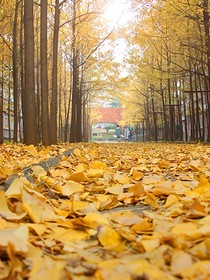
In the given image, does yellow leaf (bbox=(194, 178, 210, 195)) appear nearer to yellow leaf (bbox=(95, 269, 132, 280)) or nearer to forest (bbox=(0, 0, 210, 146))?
yellow leaf (bbox=(95, 269, 132, 280))

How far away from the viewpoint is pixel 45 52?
1028cm

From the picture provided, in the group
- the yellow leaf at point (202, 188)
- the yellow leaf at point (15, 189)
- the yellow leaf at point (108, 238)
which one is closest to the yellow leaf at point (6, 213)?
the yellow leaf at point (15, 189)

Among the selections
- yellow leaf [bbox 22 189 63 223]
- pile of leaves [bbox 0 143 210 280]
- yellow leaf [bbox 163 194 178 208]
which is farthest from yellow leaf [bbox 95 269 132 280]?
yellow leaf [bbox 163 194 178 208]

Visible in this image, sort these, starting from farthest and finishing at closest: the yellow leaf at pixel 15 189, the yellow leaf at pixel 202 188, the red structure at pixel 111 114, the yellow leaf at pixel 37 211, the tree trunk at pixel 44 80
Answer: the red structure at pixel 111 114 < the tree trunk at pixel 44 80 < the yellow leaf at pixel 202 188 < the yellow leaf at pixel 15 189 < the yellow leaf at pixel 37 211

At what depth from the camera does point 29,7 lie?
→ 8375mm

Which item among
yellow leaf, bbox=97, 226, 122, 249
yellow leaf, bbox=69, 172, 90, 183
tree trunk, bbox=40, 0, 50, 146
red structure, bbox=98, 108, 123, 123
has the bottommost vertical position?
yellow leaf, bbox=97, 226, 122, 249

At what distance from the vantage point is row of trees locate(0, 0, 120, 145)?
852 cm

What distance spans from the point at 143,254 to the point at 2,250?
42 cm

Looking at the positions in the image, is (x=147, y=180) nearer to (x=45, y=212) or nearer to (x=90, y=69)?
(x=45, y=212)

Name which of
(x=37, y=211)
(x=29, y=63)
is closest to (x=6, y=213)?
(x=37, y=211)

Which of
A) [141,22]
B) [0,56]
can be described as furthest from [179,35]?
[0,56]

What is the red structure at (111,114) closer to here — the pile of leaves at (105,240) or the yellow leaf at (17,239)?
the pile of leaves at (105,240)

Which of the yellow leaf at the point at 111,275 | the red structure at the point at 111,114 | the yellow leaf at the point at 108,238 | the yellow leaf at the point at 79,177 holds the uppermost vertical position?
the red structure at the point at 111,114

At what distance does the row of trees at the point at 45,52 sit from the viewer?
8523 mm
